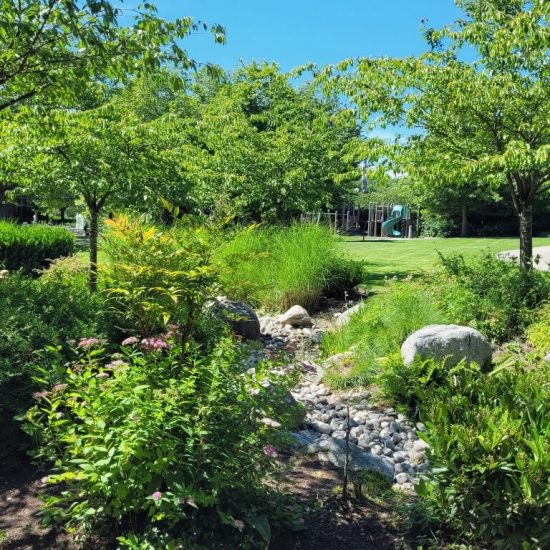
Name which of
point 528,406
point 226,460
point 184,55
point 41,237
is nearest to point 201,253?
point 226,460

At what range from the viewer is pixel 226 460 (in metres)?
2.52

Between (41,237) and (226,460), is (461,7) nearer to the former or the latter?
(226,460)

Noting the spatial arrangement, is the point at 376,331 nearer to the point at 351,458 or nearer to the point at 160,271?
the point at 351,458

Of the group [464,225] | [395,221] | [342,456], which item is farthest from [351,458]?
[395,221]

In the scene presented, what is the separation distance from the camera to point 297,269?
30.5 ft

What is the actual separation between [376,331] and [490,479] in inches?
155

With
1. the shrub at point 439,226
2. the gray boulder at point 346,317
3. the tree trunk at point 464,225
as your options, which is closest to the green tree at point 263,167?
the gray boulder at point 346,317

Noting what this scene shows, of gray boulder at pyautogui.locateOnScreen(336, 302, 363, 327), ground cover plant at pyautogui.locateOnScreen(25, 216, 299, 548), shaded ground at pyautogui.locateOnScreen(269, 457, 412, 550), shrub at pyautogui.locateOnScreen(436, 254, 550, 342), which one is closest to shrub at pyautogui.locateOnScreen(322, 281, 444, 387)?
gray boulder at pyautogui.locateOnScreen(336, 302, 363, 327)

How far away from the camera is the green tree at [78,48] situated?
4.41 metres

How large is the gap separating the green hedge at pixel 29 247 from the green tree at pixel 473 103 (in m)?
7.86

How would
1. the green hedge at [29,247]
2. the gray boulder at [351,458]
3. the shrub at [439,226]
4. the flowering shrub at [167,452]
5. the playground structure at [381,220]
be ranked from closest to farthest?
the flowering shrub at [167,452] → the gray boulder at [351,458] → the green hedge at [29,247] → the shrub at [439,226] → the playground structure at [381,220]

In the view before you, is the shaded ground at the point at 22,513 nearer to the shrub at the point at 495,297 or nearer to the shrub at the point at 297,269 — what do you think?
the shrub at the point at 495,297

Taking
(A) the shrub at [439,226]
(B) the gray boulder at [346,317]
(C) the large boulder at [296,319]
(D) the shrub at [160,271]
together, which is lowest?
(C) the large boulder at [296,319]

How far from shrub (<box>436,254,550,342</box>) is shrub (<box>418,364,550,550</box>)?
3977 mm
